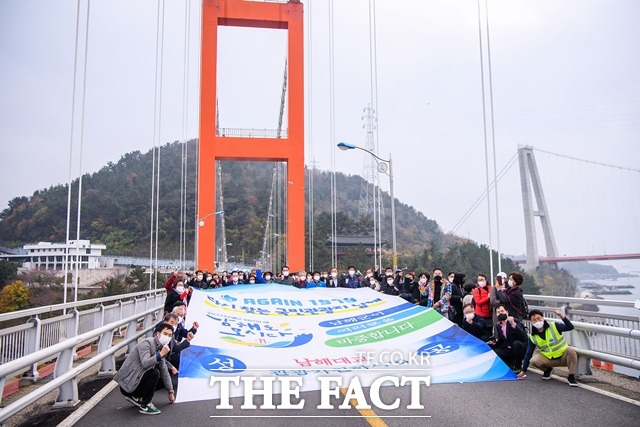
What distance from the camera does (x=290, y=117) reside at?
29.5 m

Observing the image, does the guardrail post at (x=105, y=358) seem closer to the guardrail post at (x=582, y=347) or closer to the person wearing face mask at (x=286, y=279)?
the guardrail post at (x=582, y=347)

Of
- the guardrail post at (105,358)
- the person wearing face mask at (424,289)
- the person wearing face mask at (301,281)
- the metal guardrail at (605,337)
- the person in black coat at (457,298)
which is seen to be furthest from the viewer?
the person wearing face mask at (301,281)

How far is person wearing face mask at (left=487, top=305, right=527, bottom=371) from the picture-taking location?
7.11 m

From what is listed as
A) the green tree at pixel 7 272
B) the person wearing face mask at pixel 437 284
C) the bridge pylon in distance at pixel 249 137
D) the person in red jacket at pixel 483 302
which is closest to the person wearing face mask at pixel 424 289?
the person wearing face mask at pixel 437 284

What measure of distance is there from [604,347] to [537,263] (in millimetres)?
24066

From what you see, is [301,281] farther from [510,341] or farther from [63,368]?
[63,368]

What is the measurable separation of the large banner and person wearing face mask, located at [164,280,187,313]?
0.39 metres

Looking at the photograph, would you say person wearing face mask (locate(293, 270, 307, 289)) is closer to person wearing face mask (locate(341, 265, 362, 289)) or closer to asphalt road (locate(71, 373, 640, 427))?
person wearing face mask (locate(341, 265, 362, 289))

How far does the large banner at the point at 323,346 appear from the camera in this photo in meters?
6.15

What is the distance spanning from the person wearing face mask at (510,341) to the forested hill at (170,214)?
27.6 meters

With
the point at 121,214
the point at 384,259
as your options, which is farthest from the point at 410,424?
the point at 121,214

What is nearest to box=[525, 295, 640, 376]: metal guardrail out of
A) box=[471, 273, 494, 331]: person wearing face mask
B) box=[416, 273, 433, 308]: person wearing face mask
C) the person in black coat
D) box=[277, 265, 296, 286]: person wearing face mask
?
box=[471, 273, 494, 331]: person wearing face mask

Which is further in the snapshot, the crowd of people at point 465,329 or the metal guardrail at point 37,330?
the metal guardrail at point 37,330

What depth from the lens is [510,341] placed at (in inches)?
284
